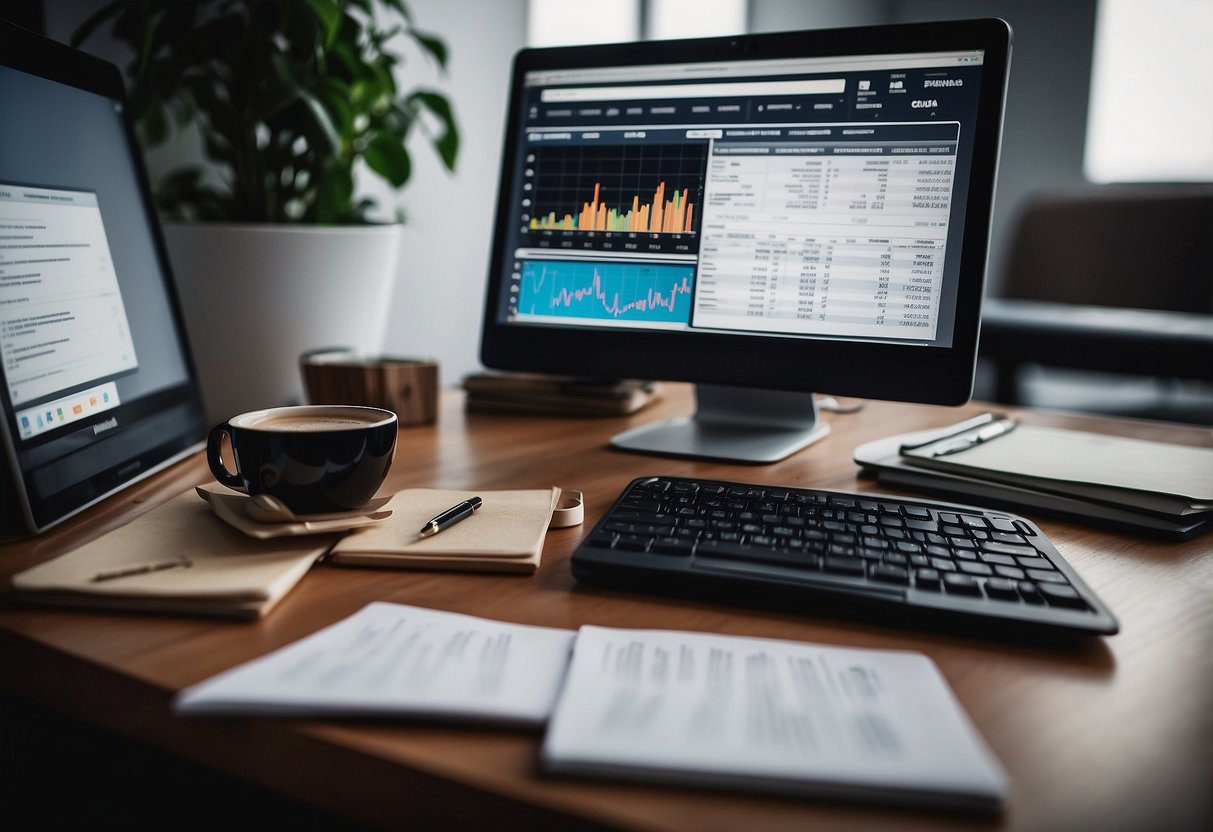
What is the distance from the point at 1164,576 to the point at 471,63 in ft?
6.22

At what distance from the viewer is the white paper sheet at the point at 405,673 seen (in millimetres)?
412

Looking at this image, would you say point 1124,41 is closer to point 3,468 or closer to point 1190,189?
point 1190,189

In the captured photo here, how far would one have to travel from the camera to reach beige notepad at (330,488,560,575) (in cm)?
61

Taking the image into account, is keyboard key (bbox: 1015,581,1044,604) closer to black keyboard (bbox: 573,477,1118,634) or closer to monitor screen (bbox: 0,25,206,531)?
black keyboard (bbox: 573,477,1118,634)

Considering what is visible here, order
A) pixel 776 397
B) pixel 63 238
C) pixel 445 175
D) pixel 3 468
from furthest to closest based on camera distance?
pixel 445 175 < pixel 776 397 < pixel 63 238 < pixel 3 468

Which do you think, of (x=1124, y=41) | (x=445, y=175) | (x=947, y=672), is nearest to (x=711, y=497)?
(x=947, y=672)

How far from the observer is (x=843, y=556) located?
0.57m

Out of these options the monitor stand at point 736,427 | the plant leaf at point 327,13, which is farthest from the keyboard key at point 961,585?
the plant leaf at point 327,13

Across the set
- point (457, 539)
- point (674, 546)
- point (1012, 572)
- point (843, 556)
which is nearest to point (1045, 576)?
point (1012, 572)

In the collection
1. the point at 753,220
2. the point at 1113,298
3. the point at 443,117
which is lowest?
the point at 1113,298

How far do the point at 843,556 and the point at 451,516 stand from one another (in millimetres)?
286

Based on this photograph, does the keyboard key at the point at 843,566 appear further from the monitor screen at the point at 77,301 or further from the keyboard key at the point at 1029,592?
the monitor screen at the point at 77,301

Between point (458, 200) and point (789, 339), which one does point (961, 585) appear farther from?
point (458, 200)

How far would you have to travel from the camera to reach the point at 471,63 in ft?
6.91
